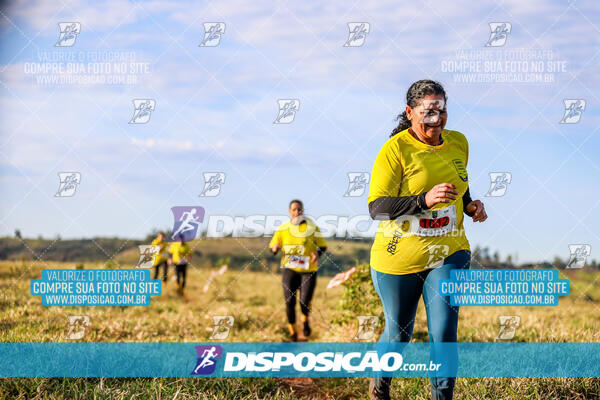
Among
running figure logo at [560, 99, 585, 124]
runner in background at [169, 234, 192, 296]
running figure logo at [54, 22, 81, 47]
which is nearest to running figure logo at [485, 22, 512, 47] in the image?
running figure logo at [560, 99, 585, 124]

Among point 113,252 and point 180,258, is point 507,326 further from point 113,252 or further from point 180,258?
point 180,258

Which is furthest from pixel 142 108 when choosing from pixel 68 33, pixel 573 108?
pixel 573 108

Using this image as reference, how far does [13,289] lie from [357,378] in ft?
17.4

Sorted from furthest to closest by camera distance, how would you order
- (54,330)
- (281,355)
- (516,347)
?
(54,330)
(516,347)
(281,355)

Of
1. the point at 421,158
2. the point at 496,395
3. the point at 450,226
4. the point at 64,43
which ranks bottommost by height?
the point at 496,395

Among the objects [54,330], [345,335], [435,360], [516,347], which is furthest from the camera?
[345,335]

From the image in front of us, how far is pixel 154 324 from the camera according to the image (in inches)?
295

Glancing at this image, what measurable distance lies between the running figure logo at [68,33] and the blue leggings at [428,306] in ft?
13.4

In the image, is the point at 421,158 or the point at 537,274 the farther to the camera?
the point at 537,274

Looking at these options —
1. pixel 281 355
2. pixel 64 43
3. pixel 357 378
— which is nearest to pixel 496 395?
pixel 357 378

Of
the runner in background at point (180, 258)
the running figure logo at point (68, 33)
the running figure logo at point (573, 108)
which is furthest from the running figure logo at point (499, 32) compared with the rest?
the runner in background at point (180, 258)

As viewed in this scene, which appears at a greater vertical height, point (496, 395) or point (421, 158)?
point (421, 158)

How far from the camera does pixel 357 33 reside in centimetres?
552

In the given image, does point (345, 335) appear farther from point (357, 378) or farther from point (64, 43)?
point (64, 43)
